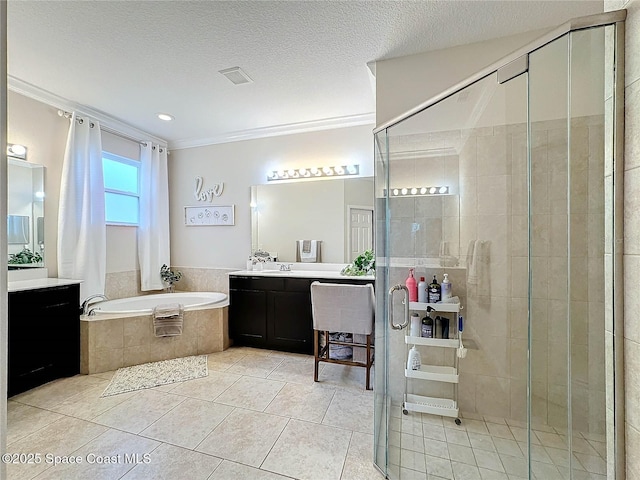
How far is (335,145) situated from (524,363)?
107 inches

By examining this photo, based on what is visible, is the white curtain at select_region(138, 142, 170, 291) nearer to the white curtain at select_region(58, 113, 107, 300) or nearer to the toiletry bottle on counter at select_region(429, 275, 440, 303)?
the white curtain at select_region(58, 113, 107, 300)

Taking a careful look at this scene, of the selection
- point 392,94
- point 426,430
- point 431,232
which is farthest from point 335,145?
point 426,430

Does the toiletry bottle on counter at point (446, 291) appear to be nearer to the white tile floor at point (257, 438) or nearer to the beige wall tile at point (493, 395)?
the beige wall tile at point (493, 395)

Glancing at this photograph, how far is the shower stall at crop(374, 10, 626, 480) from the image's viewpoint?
0.93 m

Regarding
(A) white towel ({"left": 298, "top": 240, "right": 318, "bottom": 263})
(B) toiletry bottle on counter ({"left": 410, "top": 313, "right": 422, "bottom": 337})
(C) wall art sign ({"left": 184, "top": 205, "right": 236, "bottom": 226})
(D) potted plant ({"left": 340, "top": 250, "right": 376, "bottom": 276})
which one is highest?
(C) wall art sign ({"left": 184, "top": 205, "right": 236, "bottom": 226})

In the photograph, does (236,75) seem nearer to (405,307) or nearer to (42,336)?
(405,307)

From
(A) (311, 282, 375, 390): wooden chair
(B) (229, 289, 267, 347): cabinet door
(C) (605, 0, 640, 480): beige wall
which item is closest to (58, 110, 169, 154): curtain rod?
(B) (229, 289, 267, 347): cabinet door

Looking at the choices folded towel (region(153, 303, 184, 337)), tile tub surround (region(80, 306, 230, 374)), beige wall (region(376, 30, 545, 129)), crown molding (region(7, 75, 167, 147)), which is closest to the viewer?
beige wall (region(376, 30, 545, 129))

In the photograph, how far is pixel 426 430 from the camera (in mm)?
1786

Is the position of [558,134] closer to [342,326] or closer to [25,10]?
[342,326]

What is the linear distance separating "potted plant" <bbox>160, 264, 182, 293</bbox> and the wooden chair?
7.74 feet

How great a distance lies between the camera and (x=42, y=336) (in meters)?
2.35

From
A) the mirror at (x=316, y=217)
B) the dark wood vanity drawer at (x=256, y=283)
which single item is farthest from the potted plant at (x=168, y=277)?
the mirror at (x=316, y=217)

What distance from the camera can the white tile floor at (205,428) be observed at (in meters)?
1.51
